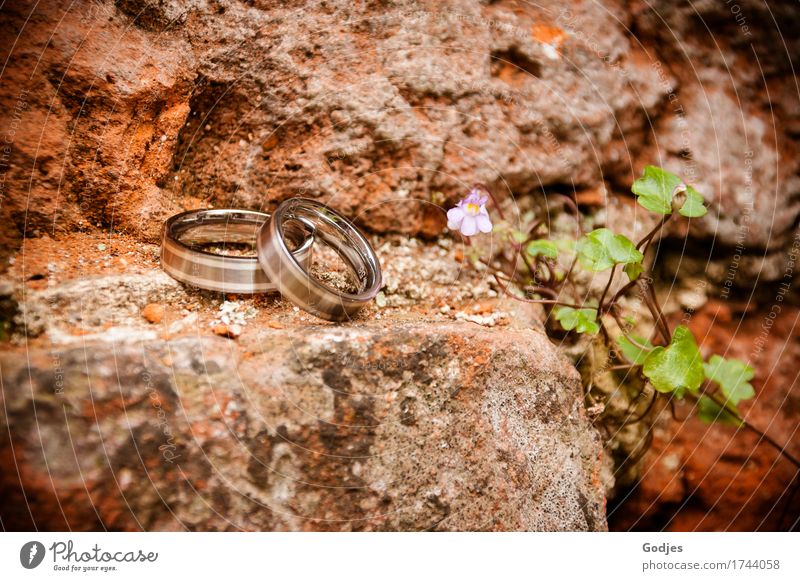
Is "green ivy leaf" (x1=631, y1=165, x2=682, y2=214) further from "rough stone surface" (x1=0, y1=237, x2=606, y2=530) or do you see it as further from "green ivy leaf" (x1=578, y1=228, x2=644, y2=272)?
"rough stone surface" (x1=0, y1=237, x2=606, y2=530)

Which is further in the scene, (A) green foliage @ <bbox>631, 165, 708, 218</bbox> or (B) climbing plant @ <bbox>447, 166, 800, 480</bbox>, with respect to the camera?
(B) climbing plant @ <bbox>447, 166, 800, 480</bbox>

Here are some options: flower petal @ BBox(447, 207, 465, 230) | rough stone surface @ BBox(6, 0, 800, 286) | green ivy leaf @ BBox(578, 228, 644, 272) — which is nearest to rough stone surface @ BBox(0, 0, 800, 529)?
rough stone surface @ BBox(6, 0, 800, 286)

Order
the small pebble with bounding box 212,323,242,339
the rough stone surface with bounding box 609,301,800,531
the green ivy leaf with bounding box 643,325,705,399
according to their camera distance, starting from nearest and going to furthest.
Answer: the small pebble with bounding box 212,323,242,339, the green ivy leaf with bounding box 643,325,705,399, the rough stone surface with bounding box 609,301,800,531

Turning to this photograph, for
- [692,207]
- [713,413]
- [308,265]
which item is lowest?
[713,413]

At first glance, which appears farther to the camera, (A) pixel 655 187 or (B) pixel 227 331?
(A) pixel 655 187

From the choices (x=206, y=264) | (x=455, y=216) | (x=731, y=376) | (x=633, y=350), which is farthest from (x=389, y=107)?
(x=731, y=376)

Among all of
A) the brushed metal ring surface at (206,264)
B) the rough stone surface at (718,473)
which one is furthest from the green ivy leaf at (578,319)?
the brushed metal ring surface at (206,264)

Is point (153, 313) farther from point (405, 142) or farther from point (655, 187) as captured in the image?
point (655, 187)

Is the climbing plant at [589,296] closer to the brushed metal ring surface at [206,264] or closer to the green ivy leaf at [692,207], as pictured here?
the green ivy leaf at [692,207]
